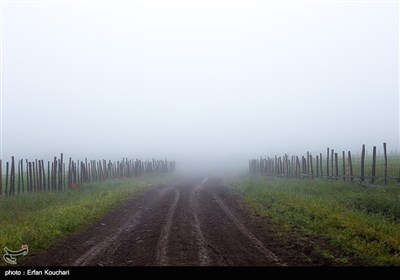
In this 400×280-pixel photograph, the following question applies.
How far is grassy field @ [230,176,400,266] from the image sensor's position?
9.41 m

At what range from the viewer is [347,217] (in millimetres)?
12727

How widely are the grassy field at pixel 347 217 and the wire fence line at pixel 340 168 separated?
1.58 meters

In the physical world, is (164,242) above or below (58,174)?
below

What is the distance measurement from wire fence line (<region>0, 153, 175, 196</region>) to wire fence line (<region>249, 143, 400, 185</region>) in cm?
1844

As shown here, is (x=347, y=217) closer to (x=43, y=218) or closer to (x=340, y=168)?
(x=43, y=218)

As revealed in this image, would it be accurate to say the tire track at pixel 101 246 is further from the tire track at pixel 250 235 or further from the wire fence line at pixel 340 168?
the wire fence line at pixel 340 168

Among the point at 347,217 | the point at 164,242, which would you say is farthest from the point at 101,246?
the point at 347,217

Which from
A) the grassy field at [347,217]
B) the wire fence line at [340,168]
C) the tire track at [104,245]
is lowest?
the tire track at [104,245]

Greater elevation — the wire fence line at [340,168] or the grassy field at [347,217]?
the wire fence line at [340,168]

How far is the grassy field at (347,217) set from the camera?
941 cm
